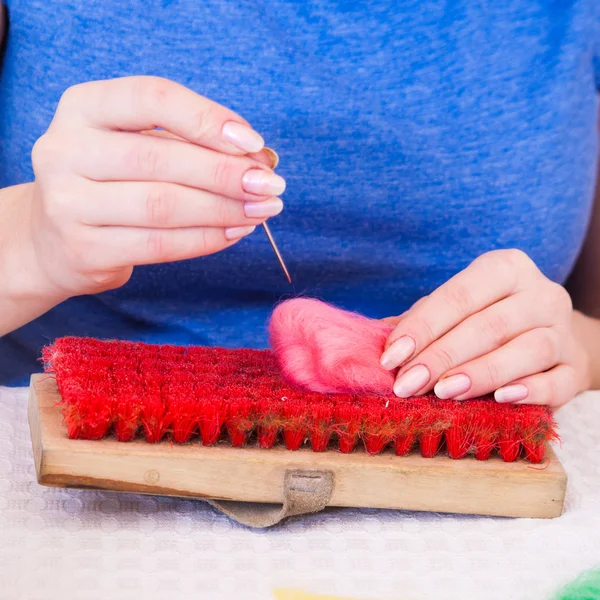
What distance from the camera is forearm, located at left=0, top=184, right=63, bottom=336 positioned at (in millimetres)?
798

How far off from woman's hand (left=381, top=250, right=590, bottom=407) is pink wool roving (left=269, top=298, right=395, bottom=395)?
2cm

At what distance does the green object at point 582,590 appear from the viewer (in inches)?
22.9

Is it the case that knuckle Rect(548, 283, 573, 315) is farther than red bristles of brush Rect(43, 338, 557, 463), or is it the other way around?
knuckle Rect(548, 283, 573, 315)

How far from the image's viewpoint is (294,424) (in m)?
0.64

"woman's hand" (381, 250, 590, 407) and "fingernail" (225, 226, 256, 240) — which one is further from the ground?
"fingernail" (225, 226, 256, 240)

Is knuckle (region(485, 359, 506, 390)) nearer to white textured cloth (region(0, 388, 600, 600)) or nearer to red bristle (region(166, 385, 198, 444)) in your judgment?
white textured cloth (region(0, 388, 600, 600))

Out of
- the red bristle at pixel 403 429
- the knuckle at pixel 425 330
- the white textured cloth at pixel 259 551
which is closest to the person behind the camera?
the white textured cloth at pixel 259 551

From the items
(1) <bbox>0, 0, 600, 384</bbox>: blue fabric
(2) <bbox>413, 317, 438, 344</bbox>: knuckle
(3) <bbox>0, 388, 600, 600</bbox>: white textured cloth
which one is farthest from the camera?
(1) <bbox>0, 0, 600, 384</bbox>: blue fabric

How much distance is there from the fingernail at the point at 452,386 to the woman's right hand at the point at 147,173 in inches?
9.5

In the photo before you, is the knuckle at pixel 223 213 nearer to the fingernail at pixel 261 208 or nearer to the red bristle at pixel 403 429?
the fingernail at pixel 261 208

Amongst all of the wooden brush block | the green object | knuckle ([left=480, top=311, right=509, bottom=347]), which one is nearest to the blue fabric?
knuckle ([left=480, top=311, right=509, bottom=347])

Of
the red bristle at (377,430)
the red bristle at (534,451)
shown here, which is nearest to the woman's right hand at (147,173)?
the red bristle at (377,430)

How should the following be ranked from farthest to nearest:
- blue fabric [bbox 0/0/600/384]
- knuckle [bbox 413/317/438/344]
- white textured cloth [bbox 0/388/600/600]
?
blue fabric [bbox 0/0/600/384] < knuckle [bbox 413/317/438/344] < white textured cloth [bbox 0/388/600/600]

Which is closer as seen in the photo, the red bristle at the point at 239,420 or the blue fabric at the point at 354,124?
the red bristle at the point at 239,420
